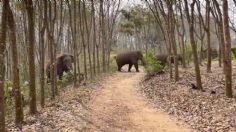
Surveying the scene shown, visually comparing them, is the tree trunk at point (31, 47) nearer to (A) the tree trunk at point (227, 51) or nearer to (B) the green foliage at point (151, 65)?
(A) the tree trunk at point (227, 51)

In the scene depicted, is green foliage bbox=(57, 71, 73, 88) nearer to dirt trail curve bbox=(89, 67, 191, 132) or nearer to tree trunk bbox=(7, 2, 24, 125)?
dirt trail curve bbox=(89, 67, 191, 132)

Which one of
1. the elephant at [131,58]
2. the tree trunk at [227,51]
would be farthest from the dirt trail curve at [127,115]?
the elephant at [131,58]

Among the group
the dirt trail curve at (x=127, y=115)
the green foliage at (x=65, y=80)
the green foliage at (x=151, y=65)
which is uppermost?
the green foliage at (x=151, y=65)

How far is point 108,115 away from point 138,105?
2477mm

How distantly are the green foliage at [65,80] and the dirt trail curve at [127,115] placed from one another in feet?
19.6

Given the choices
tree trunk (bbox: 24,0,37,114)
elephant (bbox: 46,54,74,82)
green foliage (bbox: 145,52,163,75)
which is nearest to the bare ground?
tree trunk (bbox: 24,0,37,114)

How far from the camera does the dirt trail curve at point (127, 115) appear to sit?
1285cm

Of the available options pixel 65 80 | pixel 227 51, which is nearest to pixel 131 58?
pixel 65 80

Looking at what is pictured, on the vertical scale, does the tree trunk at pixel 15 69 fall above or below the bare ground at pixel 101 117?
above

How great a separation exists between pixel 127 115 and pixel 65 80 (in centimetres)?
1214

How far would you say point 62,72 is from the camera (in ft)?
96.8

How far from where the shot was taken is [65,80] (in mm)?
26656

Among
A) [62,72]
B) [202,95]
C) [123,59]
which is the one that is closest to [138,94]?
[202,95]

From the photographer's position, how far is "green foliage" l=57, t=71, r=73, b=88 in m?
26.7
